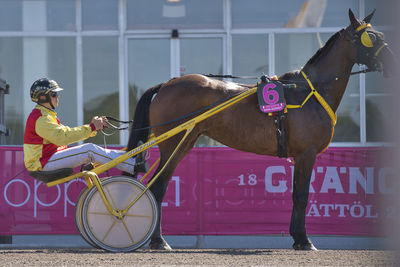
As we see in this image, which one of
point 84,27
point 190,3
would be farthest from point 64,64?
point 190,3

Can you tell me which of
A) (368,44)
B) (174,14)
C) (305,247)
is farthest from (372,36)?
(174,14)

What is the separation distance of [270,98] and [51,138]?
2216mm

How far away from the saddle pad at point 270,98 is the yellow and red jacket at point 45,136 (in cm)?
173

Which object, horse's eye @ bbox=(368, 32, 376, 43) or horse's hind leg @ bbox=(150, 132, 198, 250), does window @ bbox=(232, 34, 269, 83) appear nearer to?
horse's eye @ bbox=(368, 32, 376, 43)

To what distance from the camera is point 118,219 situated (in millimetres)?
6438

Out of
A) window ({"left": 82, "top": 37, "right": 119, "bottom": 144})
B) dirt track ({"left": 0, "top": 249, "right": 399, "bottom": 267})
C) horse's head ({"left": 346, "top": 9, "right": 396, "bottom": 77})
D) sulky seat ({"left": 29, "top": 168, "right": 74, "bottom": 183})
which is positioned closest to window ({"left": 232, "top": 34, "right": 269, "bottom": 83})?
window ({"left": 82, "top": 37, "right": 119, "bottom": 144})

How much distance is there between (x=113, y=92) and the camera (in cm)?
1182

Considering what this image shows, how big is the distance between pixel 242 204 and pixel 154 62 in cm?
400

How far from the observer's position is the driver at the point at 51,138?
6.28m

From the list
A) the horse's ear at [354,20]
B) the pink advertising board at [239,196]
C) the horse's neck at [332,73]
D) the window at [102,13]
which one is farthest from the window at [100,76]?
the horse's ear at [354,20]

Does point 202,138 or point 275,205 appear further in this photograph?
point 202,138

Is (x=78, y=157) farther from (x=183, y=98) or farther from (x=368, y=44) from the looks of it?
(x=368, y=44)

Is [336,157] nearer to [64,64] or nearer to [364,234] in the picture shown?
[364,234]

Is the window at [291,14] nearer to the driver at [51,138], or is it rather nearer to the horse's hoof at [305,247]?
the horse's hoof at [305,247]
